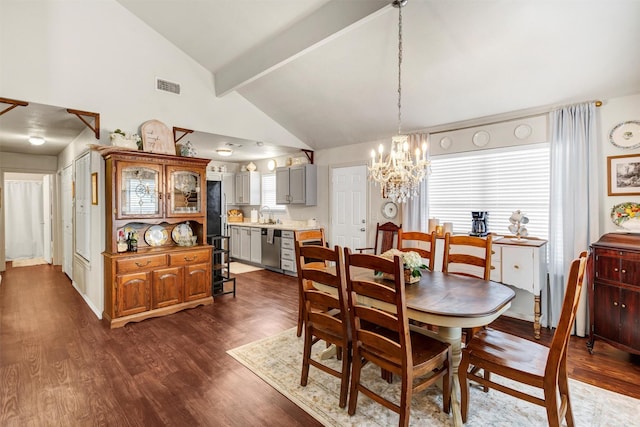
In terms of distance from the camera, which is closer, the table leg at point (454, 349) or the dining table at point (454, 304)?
the dining table at point (454, 304)

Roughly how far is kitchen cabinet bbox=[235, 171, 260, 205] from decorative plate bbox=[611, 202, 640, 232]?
6353 mm

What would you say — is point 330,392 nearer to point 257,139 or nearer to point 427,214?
point 427,214

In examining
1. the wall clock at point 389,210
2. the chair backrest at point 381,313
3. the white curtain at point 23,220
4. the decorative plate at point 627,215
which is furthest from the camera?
the white curtain at point 23,220

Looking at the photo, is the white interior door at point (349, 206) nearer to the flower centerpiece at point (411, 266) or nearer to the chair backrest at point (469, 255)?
the chair backrest at point (469, 255)

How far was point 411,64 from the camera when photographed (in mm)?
3543

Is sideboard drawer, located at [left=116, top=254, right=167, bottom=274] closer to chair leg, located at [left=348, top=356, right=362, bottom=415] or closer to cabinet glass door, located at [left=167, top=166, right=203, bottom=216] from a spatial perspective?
cabinet glass door, located at [left=167, top=166, right=203, bottom=216]

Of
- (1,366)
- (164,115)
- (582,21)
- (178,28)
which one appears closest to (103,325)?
(1,366)

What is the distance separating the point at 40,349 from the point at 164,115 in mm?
3021

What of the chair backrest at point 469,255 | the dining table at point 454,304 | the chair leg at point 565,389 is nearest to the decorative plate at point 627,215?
the chair backrest at point 469,255

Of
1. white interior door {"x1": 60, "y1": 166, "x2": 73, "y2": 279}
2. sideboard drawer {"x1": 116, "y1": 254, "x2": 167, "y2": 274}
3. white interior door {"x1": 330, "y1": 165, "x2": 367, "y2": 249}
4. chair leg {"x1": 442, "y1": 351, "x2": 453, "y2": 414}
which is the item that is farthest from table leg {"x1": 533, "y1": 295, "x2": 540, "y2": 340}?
white interior door {"x1": 60, "y1": 166, "x2": 73, "y2": 279}

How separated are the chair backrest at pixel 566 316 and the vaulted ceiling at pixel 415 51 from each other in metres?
2.25

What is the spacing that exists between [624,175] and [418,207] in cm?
222

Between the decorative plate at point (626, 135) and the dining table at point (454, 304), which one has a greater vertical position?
the decorative plate at point (626, 135)

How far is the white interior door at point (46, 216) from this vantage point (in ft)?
24.3
